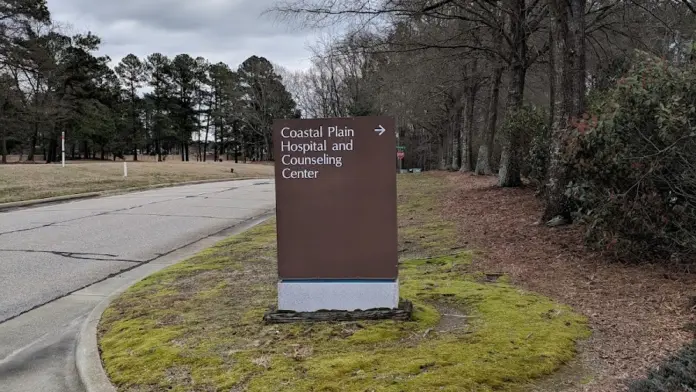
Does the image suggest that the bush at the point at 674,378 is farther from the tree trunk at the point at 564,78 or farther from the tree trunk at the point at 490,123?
the tree trunk at the point at 490,123

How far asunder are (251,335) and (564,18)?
7507mm

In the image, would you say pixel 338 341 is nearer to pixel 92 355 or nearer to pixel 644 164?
pixel 92 355

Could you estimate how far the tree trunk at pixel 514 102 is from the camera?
1445cm

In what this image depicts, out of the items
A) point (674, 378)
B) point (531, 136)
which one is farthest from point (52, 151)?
point (674, 378)

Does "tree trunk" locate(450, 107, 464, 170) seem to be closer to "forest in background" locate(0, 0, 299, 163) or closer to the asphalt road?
the asphalt road

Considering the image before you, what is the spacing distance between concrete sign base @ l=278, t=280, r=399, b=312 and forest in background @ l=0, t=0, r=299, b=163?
39334 millimetres

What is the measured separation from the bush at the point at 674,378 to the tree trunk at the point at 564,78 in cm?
622

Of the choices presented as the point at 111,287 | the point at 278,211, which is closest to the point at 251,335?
the point at 278,211

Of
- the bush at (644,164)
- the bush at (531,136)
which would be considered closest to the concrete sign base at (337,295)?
the bush at (644,164)

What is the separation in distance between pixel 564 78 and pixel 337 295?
20.4 feet

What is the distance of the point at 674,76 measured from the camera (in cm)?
587

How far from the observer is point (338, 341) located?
14.5 ft

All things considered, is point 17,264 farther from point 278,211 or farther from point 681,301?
point 681,301

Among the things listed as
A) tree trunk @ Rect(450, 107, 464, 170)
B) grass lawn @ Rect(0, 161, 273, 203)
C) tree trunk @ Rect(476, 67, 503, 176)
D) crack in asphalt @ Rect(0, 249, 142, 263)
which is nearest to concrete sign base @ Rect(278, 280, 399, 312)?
crack in asphalt @ Rect(0, 249, 142, 263)
